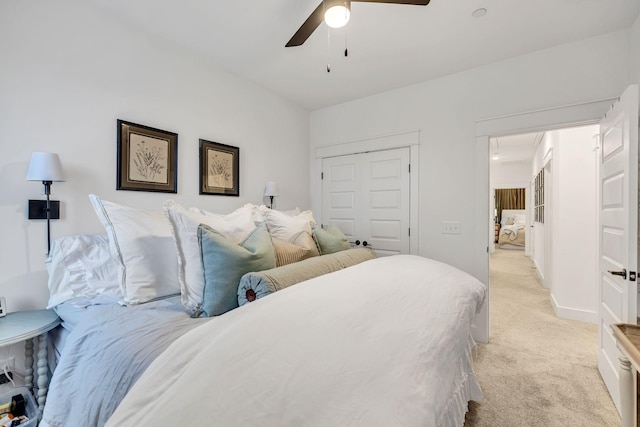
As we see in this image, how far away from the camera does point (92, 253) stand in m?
1.65

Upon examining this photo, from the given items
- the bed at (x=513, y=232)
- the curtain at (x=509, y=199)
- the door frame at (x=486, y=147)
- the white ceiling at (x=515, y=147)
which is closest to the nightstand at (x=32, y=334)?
the door frame at (x=486, y=147)

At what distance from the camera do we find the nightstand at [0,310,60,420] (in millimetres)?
1288

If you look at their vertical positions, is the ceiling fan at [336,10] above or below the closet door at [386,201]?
above

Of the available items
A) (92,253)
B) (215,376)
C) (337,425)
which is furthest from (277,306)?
(92,253)

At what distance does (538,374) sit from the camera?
7.04 ft

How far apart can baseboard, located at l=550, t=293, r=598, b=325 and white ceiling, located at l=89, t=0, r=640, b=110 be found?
288 centimetres

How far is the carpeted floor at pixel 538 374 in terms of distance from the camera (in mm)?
1713

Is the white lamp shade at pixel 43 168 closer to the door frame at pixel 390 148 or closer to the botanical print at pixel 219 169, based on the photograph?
the botanical print at pixel 219 169

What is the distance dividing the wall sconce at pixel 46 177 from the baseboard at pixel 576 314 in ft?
16.2

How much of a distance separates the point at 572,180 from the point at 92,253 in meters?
4.82

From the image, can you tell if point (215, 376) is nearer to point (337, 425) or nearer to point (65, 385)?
point (337, 425)

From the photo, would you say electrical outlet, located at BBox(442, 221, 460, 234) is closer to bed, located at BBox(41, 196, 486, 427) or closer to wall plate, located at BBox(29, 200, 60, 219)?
bed, located at BBox(41, 196, 486, 427)

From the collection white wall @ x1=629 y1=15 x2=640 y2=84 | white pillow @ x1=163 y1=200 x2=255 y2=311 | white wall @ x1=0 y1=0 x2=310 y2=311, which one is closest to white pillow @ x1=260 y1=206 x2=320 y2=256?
white pillow @ x1=163 y1=200 x2=255 y2=311

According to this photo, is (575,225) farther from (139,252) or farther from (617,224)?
(139,252)
